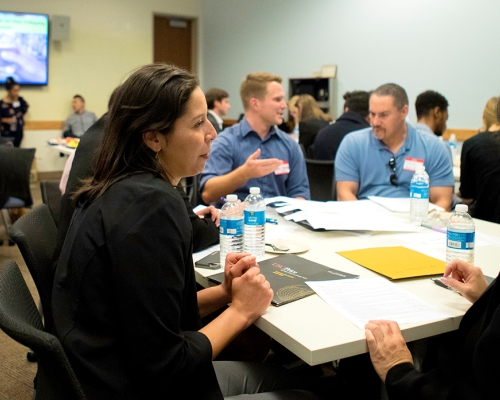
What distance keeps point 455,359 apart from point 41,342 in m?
0.83

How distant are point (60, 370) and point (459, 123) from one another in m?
5.83

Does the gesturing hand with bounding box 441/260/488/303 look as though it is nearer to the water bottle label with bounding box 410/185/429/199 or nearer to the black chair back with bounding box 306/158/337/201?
the water bottle label with bounding box 410/185/429/199

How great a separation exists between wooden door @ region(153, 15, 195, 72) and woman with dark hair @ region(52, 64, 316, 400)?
30.3ft

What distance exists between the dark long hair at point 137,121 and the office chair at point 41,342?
26 cm

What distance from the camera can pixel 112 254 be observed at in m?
1.05

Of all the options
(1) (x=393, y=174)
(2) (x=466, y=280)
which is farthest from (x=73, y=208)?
(1) (x=393, y=174)

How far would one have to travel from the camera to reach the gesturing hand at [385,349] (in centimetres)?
120

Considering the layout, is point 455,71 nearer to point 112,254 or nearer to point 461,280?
point 461,280

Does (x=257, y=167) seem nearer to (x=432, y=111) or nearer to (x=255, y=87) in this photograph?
(x=255, y=87)

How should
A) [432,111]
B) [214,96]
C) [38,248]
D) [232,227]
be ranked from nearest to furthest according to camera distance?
[38,248], [232,227], [432,111], [214,96]

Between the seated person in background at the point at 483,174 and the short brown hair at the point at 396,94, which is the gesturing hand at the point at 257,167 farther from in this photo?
the seated person in background at the point at 483,174

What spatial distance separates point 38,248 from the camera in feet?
5.31

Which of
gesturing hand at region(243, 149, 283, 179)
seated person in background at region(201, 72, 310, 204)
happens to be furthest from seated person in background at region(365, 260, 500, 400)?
seated person in background at region(201, 72, 310, 204)

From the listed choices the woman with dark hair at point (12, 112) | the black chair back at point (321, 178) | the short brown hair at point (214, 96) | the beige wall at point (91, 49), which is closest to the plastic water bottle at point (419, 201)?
the black chair back at point (321, 178)
